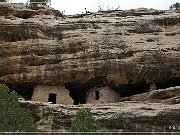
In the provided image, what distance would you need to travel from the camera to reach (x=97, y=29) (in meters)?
22.6

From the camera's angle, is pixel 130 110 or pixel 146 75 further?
pixel 146 75

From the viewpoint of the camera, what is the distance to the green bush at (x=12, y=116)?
15.9 m

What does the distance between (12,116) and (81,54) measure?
6.13 meters

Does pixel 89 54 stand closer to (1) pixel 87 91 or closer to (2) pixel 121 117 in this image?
(1) pixel 87 91

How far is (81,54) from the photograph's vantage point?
2166cm

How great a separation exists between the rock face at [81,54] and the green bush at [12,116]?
4.82m

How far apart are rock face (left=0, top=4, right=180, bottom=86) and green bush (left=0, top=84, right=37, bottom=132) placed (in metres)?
4.82

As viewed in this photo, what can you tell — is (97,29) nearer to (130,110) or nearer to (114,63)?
(114,63)

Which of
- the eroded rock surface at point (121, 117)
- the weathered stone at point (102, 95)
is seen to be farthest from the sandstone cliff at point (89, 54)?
the eroded rock surface at point (121, 117)

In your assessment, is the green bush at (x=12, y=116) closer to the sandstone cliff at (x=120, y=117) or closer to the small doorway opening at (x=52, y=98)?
the sandstone cliff at (x=120, y=117)

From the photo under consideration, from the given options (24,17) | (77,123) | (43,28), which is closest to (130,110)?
(77,123)

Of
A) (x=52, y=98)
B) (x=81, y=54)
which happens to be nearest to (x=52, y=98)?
(x=52, y=98)

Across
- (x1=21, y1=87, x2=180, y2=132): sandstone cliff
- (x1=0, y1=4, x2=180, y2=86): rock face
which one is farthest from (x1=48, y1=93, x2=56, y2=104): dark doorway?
(x1=21, y1=87, x2=180, y2=132): sandstone cliff

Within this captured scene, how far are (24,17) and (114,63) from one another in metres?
5.19
